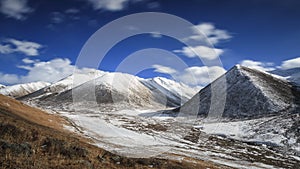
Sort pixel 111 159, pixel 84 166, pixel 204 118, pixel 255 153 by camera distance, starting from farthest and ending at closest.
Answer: pixel 204 118 → pixel 255 153 → pixel 111 159 → pixel 84 166

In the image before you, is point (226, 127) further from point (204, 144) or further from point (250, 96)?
Result: point (250, 96)

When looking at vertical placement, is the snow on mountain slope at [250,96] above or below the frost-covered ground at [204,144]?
above

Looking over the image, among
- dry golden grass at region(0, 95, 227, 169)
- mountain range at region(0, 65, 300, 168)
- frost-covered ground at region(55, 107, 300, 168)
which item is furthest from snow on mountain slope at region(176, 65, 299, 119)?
dry golden grass at region(0, 95, 227, 169)

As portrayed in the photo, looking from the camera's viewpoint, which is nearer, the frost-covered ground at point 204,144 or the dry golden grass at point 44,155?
the dry golden grass at point 44,155

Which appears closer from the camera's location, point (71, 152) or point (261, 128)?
point (71, 152)

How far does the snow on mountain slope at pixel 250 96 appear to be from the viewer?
326 ft

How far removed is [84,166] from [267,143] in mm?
Result: 58551

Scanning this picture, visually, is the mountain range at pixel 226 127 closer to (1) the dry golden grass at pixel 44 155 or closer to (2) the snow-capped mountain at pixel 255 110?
(2) the snow-capped mountain at pixel 255 110

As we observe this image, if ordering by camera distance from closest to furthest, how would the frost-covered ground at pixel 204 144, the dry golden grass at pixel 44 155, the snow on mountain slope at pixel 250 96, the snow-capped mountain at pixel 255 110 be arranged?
the dry golden grass at pixel 44 155 < the frost-covered ground at pixel 204 144 < the snow-capped mountain at pixel 255 110 < the snow on mountain slope at pixel 250 96

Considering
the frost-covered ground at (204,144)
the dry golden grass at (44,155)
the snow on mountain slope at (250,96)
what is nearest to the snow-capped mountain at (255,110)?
the snow on mountain slope at (250,96)

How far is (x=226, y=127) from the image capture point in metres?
83.4

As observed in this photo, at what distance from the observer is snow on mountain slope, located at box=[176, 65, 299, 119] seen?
9949cm

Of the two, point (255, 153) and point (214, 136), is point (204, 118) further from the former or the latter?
point (255, 153)

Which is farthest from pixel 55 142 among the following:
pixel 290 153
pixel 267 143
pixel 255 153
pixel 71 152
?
pixel 267 143
